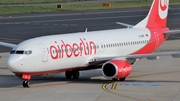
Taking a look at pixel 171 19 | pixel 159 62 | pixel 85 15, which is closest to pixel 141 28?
pixel 159 62

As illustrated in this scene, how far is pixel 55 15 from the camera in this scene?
373 ft

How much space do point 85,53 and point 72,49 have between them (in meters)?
1.43

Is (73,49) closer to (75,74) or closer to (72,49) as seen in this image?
(72,49)

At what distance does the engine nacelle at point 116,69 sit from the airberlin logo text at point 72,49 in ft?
6.55

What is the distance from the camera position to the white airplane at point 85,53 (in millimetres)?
42406

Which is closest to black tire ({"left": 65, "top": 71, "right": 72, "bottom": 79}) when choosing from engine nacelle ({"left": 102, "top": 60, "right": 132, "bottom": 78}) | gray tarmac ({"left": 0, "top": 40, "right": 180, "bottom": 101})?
gray tarmac ({"left": 0, "top": 40, "right": 180, "bottom": 101})

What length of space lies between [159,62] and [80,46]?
544 inches

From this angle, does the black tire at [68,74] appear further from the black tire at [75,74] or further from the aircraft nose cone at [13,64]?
the aircraft nose cone at [13,64]

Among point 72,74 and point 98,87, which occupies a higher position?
point 72,74

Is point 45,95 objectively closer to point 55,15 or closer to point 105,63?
point 105,63

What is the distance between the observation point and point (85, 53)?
45.8 m

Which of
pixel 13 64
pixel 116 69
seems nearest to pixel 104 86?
pixel 116 69

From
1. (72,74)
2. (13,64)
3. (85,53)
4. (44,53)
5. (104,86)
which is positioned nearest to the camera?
(13,64)

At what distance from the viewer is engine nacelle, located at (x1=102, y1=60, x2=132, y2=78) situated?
44500mm
